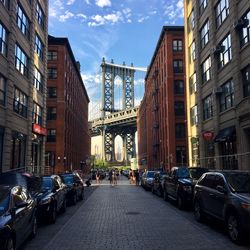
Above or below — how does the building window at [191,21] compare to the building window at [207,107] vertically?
above

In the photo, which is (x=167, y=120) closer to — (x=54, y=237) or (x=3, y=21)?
(x=3, y=21)

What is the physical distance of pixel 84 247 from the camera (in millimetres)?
8867

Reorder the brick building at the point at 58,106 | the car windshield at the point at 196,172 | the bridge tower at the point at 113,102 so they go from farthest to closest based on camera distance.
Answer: the bridge tower at the point at 113,102, the brick building at the point at 58,106, the car windshield at the point at 196,172

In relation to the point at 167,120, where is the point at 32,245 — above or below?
below

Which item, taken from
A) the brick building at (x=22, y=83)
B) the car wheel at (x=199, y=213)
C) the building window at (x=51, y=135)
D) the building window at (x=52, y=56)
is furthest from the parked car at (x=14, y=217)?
the building window at (x=52, y=56)

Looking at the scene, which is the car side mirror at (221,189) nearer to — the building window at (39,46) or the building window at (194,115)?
the building window at (194,115)

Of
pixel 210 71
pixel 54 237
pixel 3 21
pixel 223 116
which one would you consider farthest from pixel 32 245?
pixel 210 71

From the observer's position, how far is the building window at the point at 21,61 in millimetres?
29172

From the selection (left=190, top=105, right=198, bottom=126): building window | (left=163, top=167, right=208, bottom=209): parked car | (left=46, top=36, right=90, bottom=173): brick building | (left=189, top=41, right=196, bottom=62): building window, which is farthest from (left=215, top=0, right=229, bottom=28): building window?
(left=46, top=36, right=90, bottom=173): brick building

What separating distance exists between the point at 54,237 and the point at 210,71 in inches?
965

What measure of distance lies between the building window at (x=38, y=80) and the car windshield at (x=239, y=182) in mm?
27795

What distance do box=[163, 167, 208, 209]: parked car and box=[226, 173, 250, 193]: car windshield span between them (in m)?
5.69

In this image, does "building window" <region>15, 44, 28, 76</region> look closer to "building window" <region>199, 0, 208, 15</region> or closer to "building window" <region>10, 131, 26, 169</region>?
"building window" <region>10, 131, 26, 169</region>

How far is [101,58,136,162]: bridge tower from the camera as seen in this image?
5984 inches
